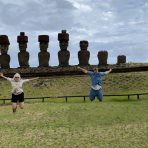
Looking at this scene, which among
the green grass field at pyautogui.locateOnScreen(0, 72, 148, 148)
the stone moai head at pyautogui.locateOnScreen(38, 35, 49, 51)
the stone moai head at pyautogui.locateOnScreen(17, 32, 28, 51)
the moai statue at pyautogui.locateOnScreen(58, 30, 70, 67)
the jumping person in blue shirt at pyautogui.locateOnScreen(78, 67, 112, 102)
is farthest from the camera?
the stone moai head at pyautogui.locateOnScreen(17, 32, 28, 51)

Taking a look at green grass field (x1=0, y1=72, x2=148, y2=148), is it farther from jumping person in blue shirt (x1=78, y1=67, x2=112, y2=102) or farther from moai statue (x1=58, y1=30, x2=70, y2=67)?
moai statue (x1=58, y1=30, x2=70, y2=67)

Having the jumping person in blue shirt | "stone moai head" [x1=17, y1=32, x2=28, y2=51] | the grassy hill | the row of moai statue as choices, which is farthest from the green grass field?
"stone moai head" [x1=17, y1=32, x2=28, y2=51]

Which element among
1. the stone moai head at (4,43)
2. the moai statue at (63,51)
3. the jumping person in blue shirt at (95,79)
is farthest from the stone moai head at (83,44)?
the jumping person in blue shirt at (95,79)

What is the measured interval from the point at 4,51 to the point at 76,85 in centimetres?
1363

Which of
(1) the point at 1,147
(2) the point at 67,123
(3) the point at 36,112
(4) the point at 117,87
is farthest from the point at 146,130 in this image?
(4) the point at 117,87

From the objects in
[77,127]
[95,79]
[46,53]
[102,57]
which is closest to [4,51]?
[46,53]

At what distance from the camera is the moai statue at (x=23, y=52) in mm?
56188

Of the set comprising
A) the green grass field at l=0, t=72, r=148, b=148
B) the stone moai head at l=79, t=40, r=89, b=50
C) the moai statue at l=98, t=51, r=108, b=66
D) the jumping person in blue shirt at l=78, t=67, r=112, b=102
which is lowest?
the green grass field at l=0, t=72, r=148, b=148

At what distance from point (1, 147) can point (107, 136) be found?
285cm

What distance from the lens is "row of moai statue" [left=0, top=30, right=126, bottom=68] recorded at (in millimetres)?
55906

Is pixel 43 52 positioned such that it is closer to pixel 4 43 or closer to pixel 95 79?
pixel 4 43

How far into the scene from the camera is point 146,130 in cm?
1564

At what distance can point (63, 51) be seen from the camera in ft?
184

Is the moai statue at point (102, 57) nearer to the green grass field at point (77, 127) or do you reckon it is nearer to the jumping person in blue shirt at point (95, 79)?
the jumping person in blue shirt at point (95, 79)
